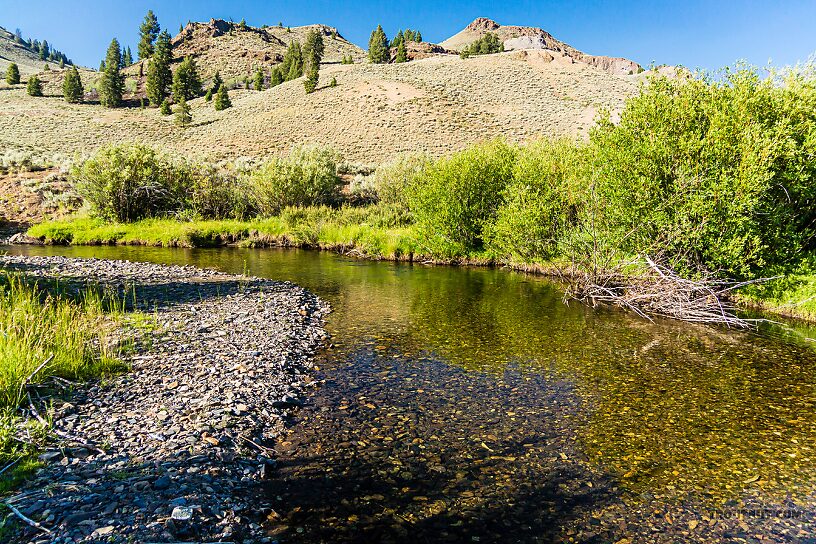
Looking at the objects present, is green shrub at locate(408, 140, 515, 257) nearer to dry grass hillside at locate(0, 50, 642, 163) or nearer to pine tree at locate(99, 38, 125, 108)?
dry grass hillside at locate(0, 50, 642, 163)

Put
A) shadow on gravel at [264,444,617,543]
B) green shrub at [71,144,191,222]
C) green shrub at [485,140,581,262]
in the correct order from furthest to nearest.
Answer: green shrub at [71,144,191,222] → green shrub at [485,140,581,262] → shadow on gravel at [264,444,617,543]

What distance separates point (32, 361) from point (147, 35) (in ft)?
510

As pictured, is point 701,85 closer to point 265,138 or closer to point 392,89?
point 265,138

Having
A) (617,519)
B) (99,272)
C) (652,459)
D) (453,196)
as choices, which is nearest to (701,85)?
(453,196)

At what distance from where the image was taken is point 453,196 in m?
25.7

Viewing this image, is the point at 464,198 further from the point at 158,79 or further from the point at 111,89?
the point at 158,79

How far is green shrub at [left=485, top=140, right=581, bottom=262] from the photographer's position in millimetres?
21234

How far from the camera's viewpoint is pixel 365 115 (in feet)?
253

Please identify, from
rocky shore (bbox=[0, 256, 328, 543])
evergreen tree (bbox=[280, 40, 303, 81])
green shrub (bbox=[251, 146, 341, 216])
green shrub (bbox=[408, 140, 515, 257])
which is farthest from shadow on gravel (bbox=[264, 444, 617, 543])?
evergreen tree (bbox=[280, 40, 303, 81])

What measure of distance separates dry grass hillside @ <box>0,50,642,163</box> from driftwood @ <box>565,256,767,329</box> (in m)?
44.9

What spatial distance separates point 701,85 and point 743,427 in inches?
527

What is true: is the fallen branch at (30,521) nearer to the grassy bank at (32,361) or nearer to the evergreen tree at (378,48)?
the grassy bank at (32,361)

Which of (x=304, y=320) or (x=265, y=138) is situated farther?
(x=265, y=138)

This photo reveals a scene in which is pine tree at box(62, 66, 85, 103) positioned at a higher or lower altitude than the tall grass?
higher
